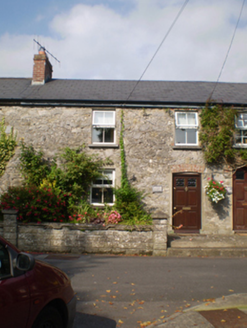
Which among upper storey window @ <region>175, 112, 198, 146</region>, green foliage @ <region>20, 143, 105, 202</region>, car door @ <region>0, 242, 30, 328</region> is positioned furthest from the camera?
upper storey window @ <region>175, 112, 198, 146</region>

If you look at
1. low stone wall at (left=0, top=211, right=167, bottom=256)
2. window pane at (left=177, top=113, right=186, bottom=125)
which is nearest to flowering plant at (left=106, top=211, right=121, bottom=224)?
low stone wall at (left=0, top=211, right=167, bottom=256)

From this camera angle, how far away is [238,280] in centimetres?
721

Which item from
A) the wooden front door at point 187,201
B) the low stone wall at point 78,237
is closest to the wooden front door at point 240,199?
the wooden front door at point 187,201

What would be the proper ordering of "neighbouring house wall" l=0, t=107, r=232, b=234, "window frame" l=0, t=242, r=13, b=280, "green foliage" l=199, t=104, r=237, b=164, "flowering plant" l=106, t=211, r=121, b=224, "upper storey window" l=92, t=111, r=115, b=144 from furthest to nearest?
"upper storey window" l=92, t=111, r=115, b=144
"neighbouring house wall" l=0, t=107, r=232, b=234
"green foliage" l=199, t=104, r=237, b=164
"flowering plant" l=106, t=211, r=121, b=224
"window frame" l=0, t=242, r=13, b=280

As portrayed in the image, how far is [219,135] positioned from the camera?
13.1 metres

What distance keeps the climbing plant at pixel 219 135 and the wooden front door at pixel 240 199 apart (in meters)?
0.60

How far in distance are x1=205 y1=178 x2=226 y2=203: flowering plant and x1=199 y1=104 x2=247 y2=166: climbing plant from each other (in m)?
0.97

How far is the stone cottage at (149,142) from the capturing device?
520 inches

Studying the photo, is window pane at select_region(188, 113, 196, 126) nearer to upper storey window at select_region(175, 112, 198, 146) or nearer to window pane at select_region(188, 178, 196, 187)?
upper storey window at select_region(175, 112, 198, 146)

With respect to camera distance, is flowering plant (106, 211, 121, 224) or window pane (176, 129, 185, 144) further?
window pane (176, 129, 185, 144)

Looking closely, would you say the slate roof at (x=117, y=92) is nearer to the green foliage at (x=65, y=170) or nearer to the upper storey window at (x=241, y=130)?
the upper storey window at (x=241, y=130)

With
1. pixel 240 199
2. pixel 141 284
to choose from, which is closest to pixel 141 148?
pixel 240 199

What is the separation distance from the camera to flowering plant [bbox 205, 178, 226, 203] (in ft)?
41.7

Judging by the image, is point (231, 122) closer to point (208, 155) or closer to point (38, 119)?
point (208, 155)
